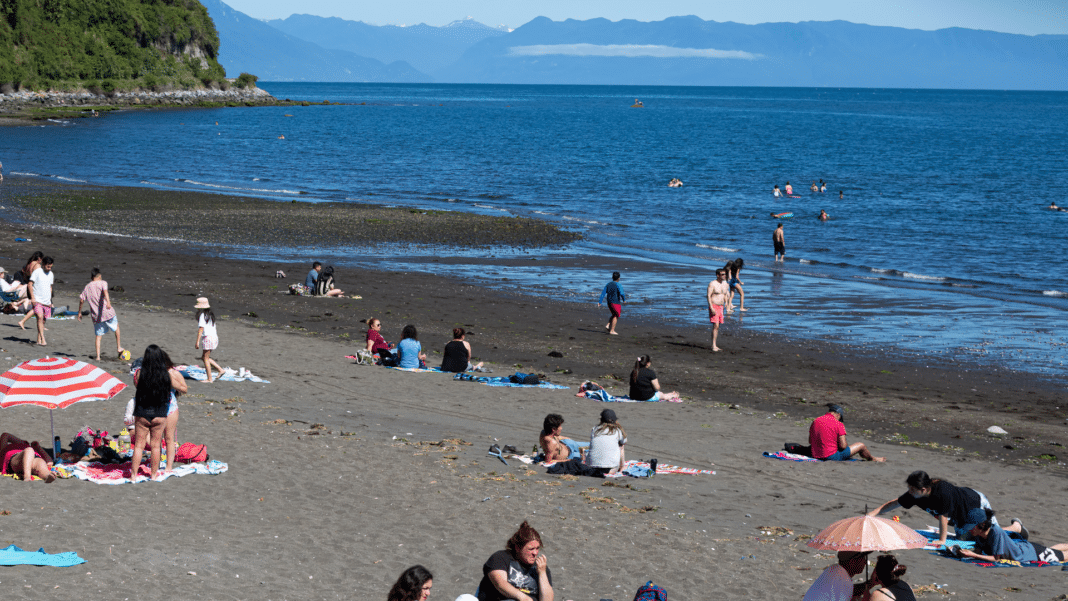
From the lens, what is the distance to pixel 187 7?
163125mm

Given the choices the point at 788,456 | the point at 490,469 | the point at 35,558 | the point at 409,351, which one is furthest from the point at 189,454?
the point at 788,456

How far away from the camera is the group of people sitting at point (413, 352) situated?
17203mm

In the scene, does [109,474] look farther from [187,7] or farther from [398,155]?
[187,7]

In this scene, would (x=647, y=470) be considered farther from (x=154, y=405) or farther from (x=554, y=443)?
(x=154, y=405)

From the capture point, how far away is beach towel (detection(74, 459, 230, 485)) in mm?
10656

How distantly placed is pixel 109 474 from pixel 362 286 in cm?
1539

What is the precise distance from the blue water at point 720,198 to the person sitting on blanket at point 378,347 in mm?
8450

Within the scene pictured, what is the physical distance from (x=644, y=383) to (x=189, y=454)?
762cm

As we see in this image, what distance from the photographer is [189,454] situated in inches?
445

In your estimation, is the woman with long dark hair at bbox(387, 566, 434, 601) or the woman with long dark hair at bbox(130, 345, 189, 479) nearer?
the woman with long dark hair at bbox(387, 566, 434, 601)

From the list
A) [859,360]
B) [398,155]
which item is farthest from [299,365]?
[398,155]

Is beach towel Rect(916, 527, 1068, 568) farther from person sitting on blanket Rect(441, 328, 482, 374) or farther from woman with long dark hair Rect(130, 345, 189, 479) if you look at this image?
person sitting on blanket Rect(441, 328, 482, 374)

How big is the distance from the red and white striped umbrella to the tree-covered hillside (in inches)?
4879

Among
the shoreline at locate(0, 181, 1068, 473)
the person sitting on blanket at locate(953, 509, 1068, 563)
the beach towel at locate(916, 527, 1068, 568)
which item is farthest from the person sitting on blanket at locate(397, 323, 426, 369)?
the person sitting on blanket at locate(953, 509, 1068, 563)
